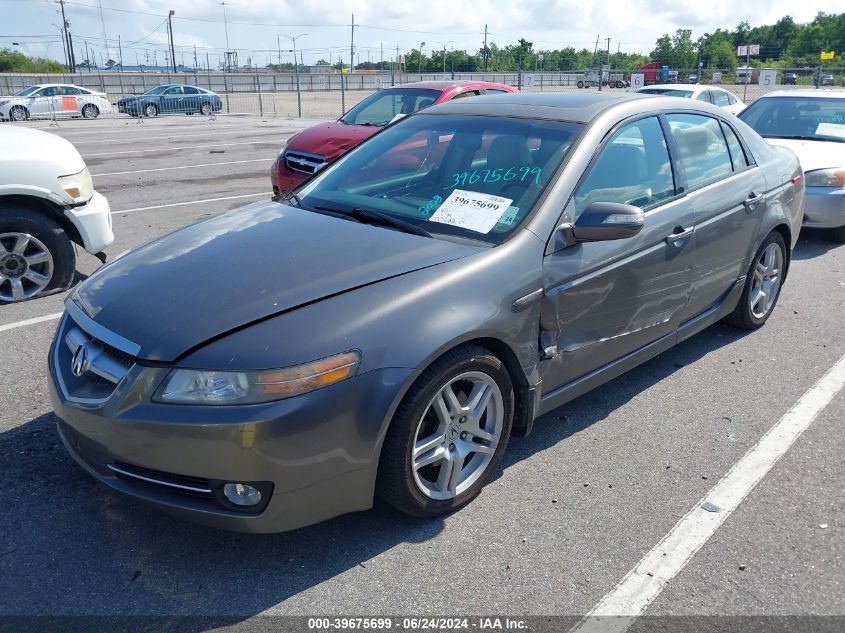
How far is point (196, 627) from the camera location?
2439 mm

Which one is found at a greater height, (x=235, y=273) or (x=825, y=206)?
(x=235, y=273)

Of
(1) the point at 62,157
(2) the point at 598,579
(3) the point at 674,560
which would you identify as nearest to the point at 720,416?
(3) the point at 674,560

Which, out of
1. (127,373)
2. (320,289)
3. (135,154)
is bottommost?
(135,154)

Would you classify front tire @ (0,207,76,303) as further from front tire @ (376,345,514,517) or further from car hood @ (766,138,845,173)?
car hood @ (766,138,845,173)

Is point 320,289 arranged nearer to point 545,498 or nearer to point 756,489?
point 545,498

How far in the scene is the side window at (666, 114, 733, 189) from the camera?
418 centimetres

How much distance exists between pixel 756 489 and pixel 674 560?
0.73 metres

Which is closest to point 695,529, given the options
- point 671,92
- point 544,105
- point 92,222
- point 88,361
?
point 544,105

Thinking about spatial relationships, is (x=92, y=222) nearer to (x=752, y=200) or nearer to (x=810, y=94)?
(x=752, y=200)

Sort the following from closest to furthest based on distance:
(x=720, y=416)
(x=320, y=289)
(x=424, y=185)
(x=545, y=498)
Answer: (x=320, y=289)
(x=545, y=498)
(x=424, y=185)
(x=720, y=416)

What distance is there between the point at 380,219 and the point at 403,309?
2.81 ft

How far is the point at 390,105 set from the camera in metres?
9.94

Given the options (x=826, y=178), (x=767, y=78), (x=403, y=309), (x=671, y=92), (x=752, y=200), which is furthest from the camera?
(x=767, y=78)

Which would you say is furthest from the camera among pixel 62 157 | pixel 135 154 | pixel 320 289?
pixel 135 154
